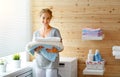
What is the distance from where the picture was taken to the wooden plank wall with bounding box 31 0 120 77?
444 centimetres

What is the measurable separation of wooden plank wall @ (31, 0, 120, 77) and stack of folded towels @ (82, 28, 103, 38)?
6.4 inches

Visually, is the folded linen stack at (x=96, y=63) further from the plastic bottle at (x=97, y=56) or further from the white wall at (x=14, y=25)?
the white wall at (x=14, y=25)

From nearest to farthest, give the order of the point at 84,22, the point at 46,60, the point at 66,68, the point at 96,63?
1. the point at 46,60
2. the point at 66,68
3. the point at 96,63
4. the point at 84,22

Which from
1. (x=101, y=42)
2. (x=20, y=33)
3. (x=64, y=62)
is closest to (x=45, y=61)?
(x=64, y=62)

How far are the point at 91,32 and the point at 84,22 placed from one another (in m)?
0.30

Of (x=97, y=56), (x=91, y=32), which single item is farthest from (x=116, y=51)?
(x=91, y=32)

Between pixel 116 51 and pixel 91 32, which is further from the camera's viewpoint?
pixel 91 32

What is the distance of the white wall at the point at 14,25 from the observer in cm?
393

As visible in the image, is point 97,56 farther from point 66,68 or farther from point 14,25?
point 14,25

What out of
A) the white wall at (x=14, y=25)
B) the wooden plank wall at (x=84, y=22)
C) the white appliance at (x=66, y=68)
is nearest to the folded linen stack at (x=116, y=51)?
the wooden plank wall at (x=84, y=22)

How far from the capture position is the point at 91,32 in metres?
4.32

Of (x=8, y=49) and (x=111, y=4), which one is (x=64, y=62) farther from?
(x=111, y=4)

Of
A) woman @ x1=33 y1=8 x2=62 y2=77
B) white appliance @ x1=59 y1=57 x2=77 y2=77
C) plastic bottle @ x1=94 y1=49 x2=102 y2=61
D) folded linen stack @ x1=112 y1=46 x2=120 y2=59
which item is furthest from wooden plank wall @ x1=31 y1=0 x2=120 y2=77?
woman @ x1=33 y1=8 x2=62 y2=77

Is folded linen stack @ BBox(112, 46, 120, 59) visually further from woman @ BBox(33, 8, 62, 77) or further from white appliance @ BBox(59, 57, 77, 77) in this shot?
woman @ BBox(33, 8, 62, 77)
